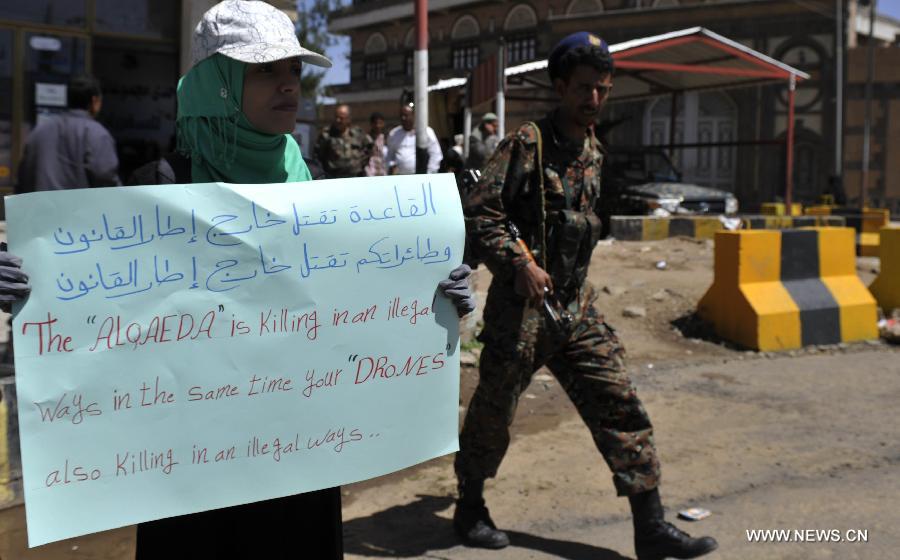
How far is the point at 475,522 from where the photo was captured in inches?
137

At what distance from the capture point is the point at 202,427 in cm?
174

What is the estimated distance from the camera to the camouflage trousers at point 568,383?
3285 mm

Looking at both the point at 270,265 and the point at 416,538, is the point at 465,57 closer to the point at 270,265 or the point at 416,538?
the point at 416,538

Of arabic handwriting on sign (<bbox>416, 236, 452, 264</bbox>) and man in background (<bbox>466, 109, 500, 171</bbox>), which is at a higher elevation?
man in background (<bbox>466, 109, 500, 171</bbox>)

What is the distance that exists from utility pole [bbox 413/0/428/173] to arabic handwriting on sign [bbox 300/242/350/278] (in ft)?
13.5

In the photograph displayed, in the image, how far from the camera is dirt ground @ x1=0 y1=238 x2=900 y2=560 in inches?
136

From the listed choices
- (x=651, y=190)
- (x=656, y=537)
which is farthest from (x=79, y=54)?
(x=651, y=190)

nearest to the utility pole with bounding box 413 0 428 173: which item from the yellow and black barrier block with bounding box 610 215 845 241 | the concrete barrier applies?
the yellow and black barrier block with bounding box 610 215 845 241

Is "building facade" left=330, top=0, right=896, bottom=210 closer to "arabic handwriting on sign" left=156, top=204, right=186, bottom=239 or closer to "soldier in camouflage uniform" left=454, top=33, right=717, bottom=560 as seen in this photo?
"soldier in camouflage uniform" left=454, top=33, right=717, bottom=560

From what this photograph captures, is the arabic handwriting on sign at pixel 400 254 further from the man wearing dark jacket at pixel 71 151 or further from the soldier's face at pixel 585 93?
the man wearing dark jacket at pixel 71 151

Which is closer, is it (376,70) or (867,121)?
(867,121)

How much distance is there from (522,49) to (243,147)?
36.6 metres

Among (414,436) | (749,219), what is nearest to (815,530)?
(414,436)

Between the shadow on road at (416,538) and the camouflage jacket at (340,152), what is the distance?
250 inches
